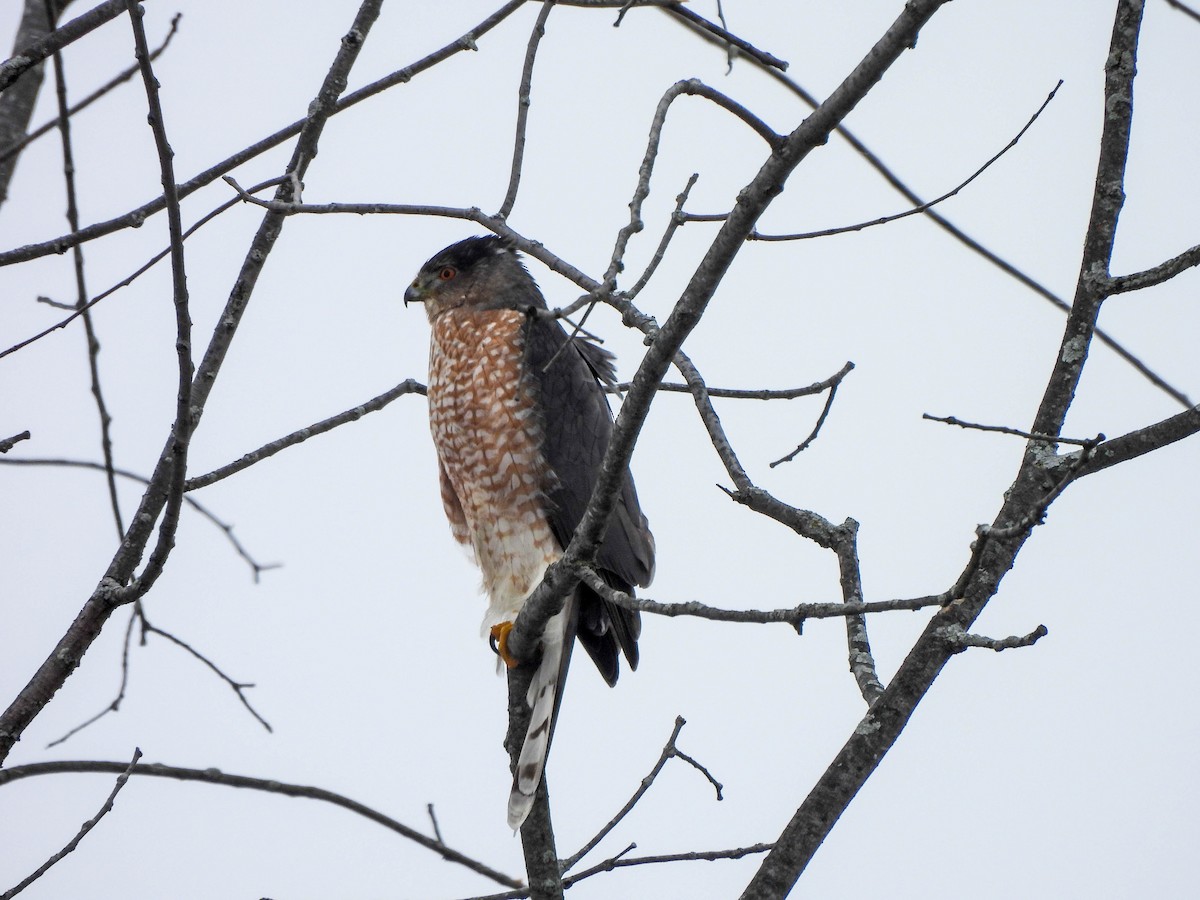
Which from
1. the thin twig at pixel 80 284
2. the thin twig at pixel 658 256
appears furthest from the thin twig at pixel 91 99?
the thin twig at pixel 658 256

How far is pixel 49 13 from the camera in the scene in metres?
3.57

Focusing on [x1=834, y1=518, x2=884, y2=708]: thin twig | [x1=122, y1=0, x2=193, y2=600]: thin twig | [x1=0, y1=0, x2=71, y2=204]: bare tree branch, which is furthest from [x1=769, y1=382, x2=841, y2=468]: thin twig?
[x1=0, y1=0, x2=71, y2=204]: bare tree branch

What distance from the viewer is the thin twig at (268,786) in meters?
3.25

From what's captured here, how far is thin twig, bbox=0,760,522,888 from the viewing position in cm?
325

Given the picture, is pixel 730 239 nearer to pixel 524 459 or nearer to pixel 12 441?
pixel 12 441

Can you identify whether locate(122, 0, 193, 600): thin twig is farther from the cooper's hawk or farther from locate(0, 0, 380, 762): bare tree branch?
the cooper's hawk

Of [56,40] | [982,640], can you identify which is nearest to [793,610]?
[982,640]

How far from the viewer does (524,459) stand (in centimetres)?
487

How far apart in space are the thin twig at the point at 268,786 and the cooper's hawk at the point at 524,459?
40.6 inches

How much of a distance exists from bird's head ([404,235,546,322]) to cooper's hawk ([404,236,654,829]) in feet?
0.38

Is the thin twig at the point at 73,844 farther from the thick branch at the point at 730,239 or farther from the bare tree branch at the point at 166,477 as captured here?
the thick branch at the point at 730,239

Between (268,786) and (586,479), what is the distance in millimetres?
1731

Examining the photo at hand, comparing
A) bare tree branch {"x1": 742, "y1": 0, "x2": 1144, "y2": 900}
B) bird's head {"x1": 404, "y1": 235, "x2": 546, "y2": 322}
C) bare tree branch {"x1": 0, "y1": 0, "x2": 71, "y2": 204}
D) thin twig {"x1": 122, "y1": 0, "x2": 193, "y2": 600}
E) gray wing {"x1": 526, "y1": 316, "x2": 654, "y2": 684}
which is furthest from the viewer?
bird's head {"x1": 404, "y1": 235, "x2": 546, "y2": 322}

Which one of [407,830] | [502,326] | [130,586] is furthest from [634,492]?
[130,586]
